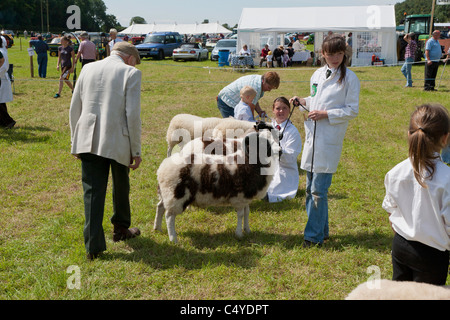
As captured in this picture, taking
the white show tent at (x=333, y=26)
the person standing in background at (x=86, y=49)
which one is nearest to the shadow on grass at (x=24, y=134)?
the person standing in background at (x=86, y=49)

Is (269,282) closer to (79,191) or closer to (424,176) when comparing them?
(424,176)

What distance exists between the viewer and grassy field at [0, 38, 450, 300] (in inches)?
137

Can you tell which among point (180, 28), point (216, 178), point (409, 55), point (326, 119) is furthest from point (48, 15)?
point (326, 119)

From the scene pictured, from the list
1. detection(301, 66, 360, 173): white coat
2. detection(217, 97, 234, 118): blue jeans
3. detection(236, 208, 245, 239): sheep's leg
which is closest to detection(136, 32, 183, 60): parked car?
detection(217, 97, 234, 118): blue jeans

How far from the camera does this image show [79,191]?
232 inches

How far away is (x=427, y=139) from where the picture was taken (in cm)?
238

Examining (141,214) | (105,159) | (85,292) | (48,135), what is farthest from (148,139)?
(85,292)

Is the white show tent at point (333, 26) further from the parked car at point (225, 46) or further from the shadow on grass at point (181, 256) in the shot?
the shadow on grass at point (181, 256)

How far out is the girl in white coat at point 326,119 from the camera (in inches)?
146

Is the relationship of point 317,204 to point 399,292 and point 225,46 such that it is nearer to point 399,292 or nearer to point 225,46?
point 399,292

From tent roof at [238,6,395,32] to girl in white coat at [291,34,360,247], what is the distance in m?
21.2

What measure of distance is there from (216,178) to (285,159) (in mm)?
1900

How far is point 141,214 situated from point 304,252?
6.93 feet

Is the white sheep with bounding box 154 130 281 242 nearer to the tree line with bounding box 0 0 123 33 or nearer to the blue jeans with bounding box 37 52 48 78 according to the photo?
the blue jeans with bounding box 37 52 48 78
